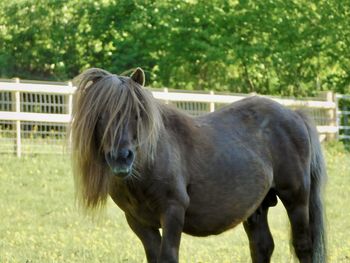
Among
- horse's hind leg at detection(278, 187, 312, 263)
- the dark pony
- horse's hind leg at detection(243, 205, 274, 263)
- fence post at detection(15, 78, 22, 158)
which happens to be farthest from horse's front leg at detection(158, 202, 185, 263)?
fence post at detection(15, 78, 22, 158)

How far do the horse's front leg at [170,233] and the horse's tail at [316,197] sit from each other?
1859 mm

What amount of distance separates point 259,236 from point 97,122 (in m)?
2.38

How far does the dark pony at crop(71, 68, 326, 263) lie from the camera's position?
609 centimetres

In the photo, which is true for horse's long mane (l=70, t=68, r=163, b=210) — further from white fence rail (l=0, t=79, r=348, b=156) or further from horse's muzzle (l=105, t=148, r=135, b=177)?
white fence rail (l=0, t=79, r=348, b=156)

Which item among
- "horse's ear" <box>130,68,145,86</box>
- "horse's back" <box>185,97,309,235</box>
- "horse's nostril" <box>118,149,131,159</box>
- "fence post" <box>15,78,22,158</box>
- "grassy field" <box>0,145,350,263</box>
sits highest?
"horse's ear" <box>130,68,145,86</box>

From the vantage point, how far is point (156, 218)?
6.39 m

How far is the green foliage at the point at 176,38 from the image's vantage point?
1182 inches

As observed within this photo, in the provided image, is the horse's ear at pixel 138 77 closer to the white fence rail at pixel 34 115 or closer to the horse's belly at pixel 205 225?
the horse's belly at pixel 205 225

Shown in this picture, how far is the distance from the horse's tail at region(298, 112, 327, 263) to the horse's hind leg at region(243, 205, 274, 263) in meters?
→ 0.39

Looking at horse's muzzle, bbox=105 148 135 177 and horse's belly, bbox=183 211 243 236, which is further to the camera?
horse's belly, bbox=183 211 243 236

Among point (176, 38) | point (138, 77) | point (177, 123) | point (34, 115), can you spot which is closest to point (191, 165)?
point (177, 123)

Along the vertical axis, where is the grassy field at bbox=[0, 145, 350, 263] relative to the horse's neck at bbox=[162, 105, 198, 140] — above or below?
below

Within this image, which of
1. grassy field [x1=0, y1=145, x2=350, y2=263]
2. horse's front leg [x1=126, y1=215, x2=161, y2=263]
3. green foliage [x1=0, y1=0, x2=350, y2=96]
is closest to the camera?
horse's front leg [x1=126, y1=215, x2=161, y2=263]

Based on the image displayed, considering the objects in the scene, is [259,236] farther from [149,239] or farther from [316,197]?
[149,239]
